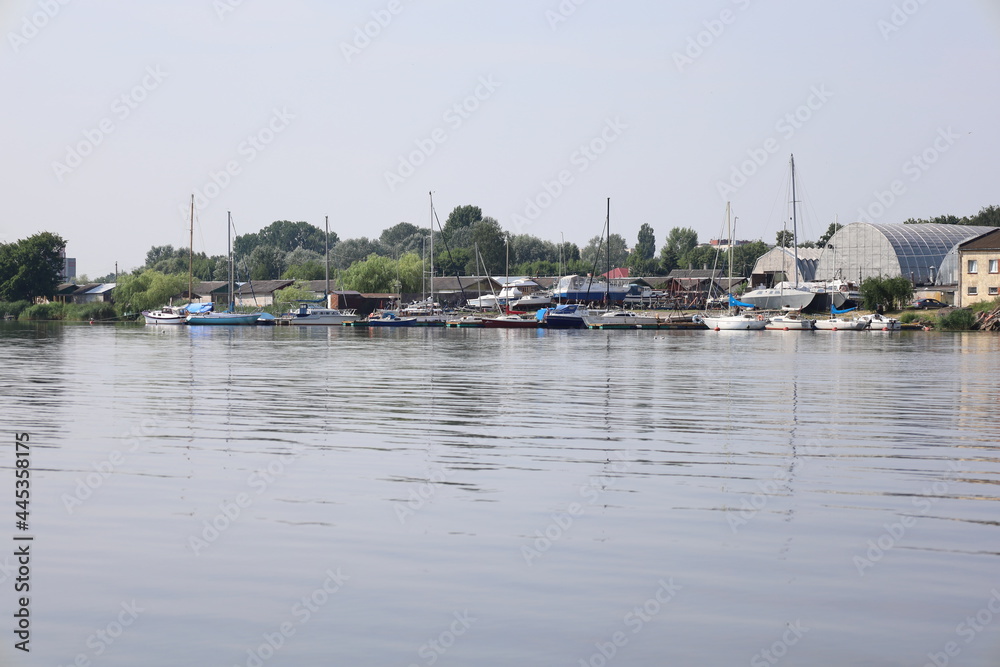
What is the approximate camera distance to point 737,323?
291ft

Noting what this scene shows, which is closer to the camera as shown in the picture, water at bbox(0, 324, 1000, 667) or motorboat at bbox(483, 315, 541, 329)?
water at bbox(0, 324, 1000, 667)

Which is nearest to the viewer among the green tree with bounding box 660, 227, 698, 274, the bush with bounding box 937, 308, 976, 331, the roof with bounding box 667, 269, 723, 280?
the bush with bounding box 937, 308, 976, 331

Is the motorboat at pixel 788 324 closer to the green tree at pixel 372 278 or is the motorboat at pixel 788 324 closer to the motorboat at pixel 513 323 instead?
the motorboat at pixel 513 323

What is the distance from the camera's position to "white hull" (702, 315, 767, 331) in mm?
88625

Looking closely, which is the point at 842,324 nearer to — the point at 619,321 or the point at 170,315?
the point at 619,321

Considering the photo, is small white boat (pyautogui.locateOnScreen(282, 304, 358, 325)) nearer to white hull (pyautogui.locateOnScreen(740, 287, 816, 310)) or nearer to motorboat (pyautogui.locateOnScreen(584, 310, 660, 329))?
motorboat (pyautogui.locateOnScreen(584, 310, 660, 329))

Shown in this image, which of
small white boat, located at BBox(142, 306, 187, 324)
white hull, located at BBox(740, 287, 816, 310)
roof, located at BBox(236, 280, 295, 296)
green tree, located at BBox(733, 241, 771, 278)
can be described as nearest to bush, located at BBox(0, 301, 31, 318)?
roof, located at BBox(236, 280, 295, 296)

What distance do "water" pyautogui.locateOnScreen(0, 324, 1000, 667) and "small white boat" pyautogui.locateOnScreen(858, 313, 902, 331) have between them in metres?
60.5

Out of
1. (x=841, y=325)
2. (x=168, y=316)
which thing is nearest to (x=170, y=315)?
(x=168, y=316)

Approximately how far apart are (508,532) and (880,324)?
79.2 metres

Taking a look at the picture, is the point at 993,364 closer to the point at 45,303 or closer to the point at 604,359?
the point at 604,359

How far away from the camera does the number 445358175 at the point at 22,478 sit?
1278 centimetres

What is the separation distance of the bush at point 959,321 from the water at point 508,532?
59.1 meters

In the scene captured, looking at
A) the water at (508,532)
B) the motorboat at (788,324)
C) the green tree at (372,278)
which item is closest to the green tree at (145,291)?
the green tree at (372,278)
